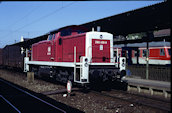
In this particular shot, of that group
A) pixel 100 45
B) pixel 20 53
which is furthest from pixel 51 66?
pixel 20 53

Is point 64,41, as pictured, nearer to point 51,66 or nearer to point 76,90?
point 51,66

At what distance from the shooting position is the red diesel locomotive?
1038 cm

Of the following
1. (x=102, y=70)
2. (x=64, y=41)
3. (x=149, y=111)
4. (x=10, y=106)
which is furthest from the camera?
(x=64, y=41)

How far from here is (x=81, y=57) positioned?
10273 mm

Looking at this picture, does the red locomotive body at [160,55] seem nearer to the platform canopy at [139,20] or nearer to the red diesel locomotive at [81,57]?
the platform canopy at [139,20]

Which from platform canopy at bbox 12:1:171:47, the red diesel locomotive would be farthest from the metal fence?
the red diesel locomotive

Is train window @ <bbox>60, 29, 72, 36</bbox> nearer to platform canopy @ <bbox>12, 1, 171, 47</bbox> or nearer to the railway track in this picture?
platform canopy @ <bbox>12, 1, 171, 47</bbox>

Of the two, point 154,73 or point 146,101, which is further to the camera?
point 154,73

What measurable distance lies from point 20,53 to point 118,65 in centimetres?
1658

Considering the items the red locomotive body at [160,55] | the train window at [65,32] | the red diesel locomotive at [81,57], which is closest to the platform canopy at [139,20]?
the red diesel locomotive at [81,57]

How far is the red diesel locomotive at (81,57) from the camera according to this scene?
10.4 meters

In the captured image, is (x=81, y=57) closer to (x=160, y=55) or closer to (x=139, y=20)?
(x=139, y=20)

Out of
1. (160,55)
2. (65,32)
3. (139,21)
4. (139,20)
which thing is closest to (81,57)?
(65,32)

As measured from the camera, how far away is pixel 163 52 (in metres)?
24.6
